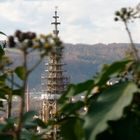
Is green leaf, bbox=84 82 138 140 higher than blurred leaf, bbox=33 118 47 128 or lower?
higher

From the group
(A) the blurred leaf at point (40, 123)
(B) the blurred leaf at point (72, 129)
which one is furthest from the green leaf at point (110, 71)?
(A) the blurred leaf at point (40, 123)

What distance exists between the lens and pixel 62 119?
7.34 ft

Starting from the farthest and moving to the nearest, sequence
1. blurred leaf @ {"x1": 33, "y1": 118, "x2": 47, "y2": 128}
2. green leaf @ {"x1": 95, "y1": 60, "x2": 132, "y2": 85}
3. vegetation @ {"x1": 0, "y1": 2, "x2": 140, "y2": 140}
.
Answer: blurred leaf @ {"x1": 33, "y1": 118, "x2": 47, "y2": 128}
green leaf @ {"x1": 95, "y1": 60, "x2": 132, "y2": 85}
vegetation @ {"x1": 0, "y1": 2, "x2": 140, "y2": 140}

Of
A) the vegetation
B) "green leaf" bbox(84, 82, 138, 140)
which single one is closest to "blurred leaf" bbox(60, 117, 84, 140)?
the vegetation

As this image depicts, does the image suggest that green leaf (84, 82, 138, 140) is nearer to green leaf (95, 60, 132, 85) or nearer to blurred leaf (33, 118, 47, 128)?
green leaf (95, 60, 132, 85)

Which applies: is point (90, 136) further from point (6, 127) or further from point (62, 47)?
point (6, 127)

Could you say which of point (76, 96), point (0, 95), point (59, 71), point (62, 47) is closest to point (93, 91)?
point (76, 96)

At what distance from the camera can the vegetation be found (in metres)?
1.80

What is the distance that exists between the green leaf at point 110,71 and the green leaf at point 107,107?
0.04 m

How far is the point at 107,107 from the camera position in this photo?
1906 mm

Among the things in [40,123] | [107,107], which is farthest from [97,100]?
[40,123]

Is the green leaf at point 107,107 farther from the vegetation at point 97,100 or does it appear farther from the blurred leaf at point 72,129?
the blurred leaf at point 72,129

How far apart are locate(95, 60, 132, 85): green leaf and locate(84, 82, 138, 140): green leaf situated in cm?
4

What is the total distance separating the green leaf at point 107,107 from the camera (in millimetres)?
1815
